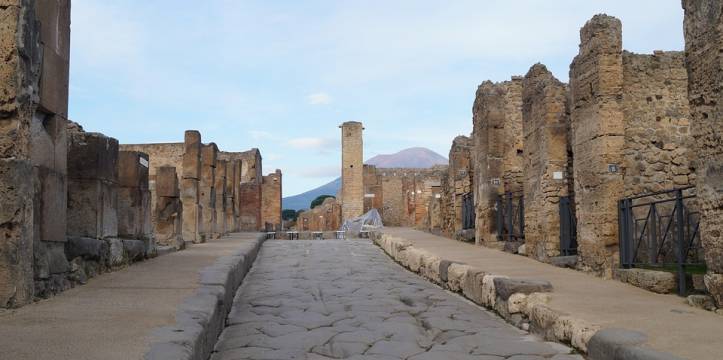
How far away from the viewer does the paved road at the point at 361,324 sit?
17.5 feet

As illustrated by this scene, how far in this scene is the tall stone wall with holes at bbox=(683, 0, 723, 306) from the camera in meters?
5.95

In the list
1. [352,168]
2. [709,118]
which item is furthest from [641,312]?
[352,168]

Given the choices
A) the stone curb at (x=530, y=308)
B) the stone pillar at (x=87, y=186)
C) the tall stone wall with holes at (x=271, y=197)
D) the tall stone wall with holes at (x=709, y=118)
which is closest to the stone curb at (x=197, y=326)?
the stone pillar at (x=87, y=186)

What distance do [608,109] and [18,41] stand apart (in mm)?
7359

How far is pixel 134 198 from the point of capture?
10.6 m

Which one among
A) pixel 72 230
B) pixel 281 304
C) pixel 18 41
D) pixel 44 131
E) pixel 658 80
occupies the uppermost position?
pixel 658 80

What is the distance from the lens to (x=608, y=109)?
918 centimetres

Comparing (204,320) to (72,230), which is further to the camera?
(72,230)

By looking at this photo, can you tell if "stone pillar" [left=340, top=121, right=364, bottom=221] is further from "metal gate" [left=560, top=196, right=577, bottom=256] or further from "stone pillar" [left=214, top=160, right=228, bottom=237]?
"metal gate" [left=560, top=196, right=577, bottom=256]

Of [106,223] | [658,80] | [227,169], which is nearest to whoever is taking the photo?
[106,223]

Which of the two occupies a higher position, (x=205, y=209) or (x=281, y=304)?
(x=205, y=209)

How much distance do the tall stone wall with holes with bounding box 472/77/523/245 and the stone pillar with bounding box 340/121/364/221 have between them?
96.3 feet

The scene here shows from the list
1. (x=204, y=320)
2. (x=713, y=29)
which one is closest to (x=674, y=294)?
(x=713, y=29)

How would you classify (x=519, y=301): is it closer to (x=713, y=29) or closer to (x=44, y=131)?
(x=713, y=29)
